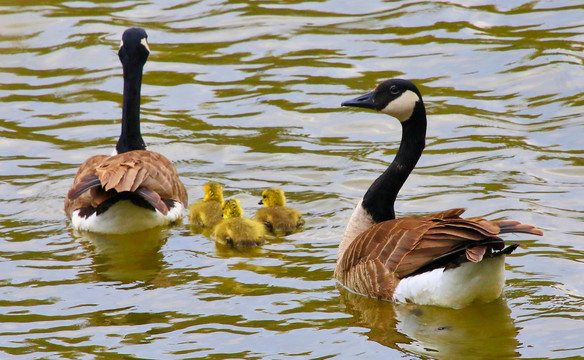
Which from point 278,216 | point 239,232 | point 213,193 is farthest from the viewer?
point 213,193

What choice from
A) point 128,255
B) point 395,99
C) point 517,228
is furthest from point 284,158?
point 517,228

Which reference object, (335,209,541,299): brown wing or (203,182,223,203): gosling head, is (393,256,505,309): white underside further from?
(203,182,223,203): gosling head

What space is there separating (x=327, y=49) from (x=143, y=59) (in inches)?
195

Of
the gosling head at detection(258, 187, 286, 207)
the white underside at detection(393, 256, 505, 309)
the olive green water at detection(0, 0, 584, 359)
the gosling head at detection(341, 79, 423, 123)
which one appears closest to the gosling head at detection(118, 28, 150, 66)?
the olive green water at detection(0, 0, 584, 359)

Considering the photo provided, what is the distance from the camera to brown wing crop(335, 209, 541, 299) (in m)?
7.05

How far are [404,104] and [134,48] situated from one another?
4087 millimetres

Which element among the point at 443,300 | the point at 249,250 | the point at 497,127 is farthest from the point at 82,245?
the point at 497,127

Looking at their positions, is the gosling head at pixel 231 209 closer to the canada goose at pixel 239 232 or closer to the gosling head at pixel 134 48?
the canada goose at pixel 239 232

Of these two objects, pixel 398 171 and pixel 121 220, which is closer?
pixel 398 171

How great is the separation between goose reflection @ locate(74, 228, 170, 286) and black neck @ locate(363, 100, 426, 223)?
201 cm

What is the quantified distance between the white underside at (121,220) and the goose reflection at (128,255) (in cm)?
6

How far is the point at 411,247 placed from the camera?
24.9ft

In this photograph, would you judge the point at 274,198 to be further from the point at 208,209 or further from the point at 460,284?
the point at 460,284

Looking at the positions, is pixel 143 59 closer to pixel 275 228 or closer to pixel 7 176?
pixel 7 176
